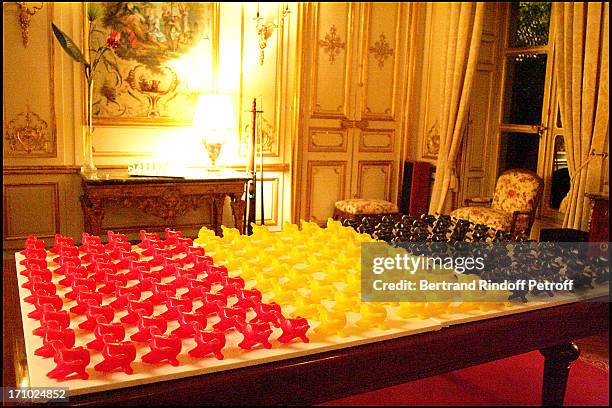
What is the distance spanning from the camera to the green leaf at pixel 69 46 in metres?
4.08

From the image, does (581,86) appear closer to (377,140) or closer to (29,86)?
(377,140)

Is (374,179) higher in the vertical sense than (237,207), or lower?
higher

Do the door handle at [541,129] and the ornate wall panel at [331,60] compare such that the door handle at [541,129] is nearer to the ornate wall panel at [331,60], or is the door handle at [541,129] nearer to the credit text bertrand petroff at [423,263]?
the ornate wall panel at [331,60]

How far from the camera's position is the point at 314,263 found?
200 cm

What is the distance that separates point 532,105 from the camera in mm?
5000

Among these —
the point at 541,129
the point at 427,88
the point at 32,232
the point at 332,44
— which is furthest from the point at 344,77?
the point at 32,232

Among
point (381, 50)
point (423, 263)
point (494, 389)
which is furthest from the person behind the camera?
point (381, 50)

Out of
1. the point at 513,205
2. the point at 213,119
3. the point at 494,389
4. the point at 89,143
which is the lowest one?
the point at 494,389

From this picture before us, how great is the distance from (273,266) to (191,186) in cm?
246

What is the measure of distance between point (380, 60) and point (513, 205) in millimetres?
1900

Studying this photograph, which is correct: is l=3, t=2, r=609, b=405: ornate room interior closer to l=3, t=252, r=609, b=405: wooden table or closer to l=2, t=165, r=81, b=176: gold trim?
l=2, t=165, r=81, b=176: gold trim

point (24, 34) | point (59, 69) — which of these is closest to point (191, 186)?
point (59, 69)

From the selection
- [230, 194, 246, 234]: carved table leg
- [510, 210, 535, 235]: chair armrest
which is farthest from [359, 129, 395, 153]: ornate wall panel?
[510, 210, 535, 235]: chair armrest

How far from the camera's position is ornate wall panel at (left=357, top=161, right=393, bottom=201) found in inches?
221
